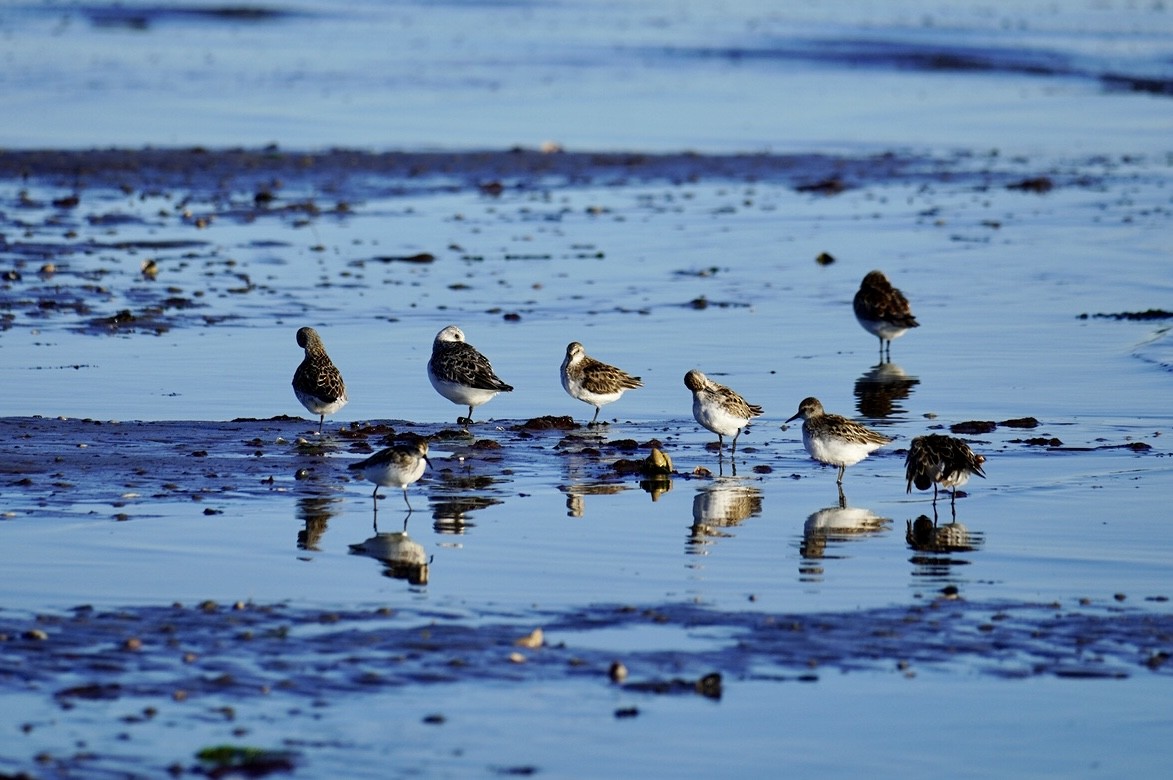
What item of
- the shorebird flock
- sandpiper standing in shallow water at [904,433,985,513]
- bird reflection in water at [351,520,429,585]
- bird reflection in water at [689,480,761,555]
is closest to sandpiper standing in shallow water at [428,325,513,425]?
the shorebird flock

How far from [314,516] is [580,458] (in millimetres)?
2690

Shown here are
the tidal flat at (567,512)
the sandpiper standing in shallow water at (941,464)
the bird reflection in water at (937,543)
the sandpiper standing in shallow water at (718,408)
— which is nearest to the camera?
the tidal flat at (567,512)

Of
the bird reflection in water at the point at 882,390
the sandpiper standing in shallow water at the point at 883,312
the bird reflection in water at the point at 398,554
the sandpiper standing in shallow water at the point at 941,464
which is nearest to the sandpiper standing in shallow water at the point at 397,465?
the bird reflection in water at the point at 398,554

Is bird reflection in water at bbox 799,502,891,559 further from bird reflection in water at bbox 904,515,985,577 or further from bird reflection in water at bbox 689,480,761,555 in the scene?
bird reflection in water at bbox 689,480,761,555

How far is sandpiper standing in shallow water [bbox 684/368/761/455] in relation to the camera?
1438 centimetres

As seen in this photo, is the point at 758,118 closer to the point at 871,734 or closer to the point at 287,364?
the point at 287,364

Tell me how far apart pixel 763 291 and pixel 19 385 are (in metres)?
9.56

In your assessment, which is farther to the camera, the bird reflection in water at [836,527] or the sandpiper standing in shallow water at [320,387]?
the sandpiper standing in shallow water at [320,387]

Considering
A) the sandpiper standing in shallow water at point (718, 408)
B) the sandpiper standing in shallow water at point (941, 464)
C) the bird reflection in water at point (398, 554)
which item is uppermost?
the sandpiper standing in shallow water at point (718, 408)

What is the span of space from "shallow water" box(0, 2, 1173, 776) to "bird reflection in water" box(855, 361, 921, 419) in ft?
0.22

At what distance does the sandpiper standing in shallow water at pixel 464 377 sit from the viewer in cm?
1576

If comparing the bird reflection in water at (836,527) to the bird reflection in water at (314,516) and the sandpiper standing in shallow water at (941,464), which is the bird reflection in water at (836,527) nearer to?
the sandpiper standing in shallow water at (941,464)

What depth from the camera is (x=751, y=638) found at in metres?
9.81

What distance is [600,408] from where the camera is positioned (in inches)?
665
